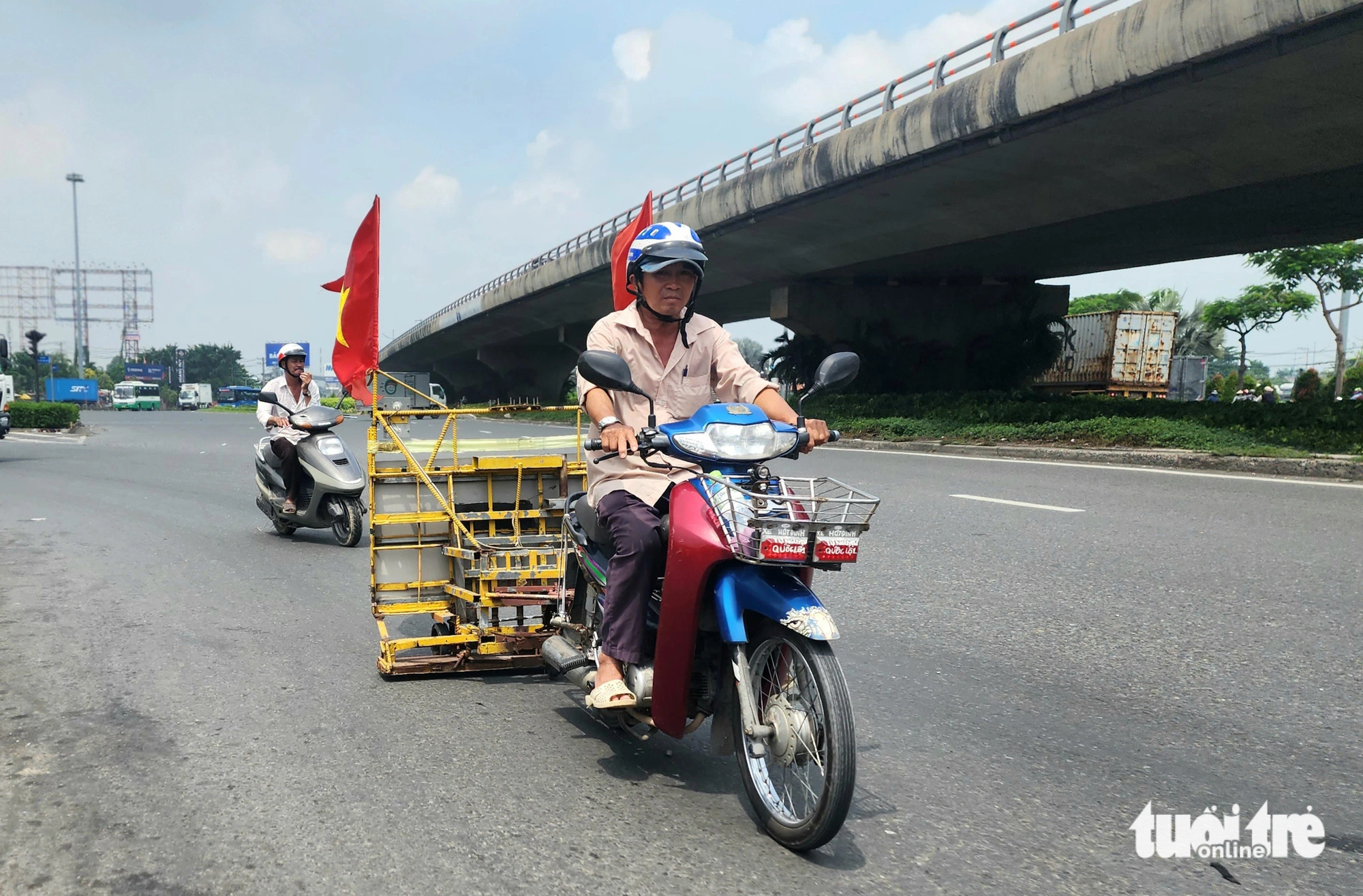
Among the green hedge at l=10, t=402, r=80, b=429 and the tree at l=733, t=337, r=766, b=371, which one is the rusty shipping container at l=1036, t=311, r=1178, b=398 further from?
the green hedge at l=10, t=402, r=80, b=429

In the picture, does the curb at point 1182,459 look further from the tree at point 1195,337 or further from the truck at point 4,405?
the tree at point 1195,337

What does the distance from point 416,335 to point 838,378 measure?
65.6 meters

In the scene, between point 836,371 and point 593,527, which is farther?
point 593,527

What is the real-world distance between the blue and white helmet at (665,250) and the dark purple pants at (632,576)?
0.79m

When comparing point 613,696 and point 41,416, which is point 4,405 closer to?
point 41,416

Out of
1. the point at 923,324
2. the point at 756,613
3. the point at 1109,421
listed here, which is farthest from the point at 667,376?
the point at 923,324

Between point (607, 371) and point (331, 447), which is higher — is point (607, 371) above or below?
above

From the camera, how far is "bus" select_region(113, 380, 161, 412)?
79.3 metres

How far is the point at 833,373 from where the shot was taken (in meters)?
3.22

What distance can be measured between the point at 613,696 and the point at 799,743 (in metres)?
0.66

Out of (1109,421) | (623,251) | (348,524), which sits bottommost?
(348,524)

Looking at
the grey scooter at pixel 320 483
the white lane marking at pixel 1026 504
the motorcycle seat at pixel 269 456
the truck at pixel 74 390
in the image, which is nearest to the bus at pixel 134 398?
the truck at pixel 74 390

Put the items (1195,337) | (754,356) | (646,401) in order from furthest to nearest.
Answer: (754,356), (1195,337), (646,401)

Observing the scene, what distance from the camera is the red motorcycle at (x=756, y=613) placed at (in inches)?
107
